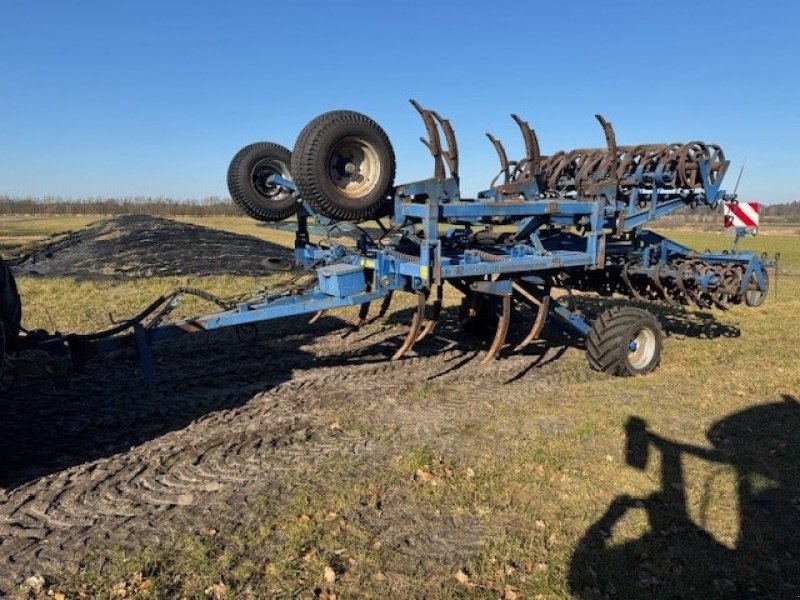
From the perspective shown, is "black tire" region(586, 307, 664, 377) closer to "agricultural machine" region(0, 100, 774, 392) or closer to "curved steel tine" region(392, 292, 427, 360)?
"agricultural machine" region(0, 100, 774, 392)

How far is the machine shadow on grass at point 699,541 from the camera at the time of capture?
3348mm

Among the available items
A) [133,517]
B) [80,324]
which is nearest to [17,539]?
[133,517]

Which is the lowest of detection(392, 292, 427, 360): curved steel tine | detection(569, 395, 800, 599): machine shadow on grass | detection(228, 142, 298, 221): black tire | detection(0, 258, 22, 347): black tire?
detection(569, 395, 800, 599): machine shadow on grass

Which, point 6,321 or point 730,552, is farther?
point 6,321

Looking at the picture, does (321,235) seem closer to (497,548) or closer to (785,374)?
(497,548)

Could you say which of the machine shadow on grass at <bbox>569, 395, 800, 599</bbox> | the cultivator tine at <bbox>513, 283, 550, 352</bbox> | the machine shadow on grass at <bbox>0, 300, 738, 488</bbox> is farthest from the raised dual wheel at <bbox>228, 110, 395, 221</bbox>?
the machine shadow on grass at <bbox>569, 395, 800, 599</bbox>

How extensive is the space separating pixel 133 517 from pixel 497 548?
222 cm

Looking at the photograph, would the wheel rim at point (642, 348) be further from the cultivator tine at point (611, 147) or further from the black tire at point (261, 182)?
the black tire at point (261, 182)

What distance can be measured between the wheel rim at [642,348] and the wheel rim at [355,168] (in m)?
3.59

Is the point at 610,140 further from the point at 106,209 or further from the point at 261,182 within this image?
the point at 106,209

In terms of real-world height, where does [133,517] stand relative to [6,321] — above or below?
below

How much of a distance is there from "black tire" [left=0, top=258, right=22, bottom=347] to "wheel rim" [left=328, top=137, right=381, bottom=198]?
8.92ft

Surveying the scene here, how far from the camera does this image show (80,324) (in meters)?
9.16

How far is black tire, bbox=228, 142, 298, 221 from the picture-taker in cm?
717
